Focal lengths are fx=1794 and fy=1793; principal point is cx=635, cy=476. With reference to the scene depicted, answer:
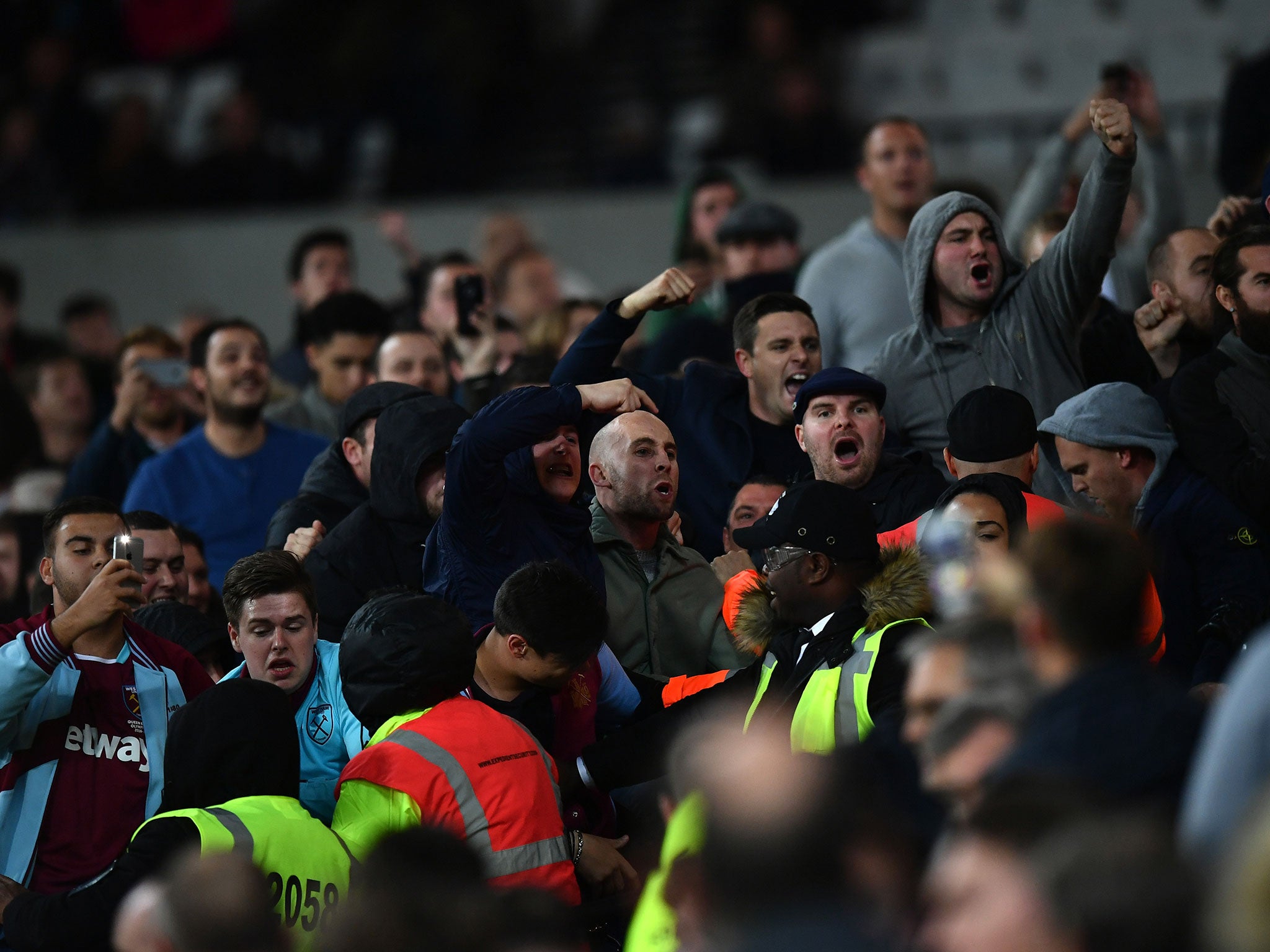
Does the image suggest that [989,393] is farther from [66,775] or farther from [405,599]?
[66,775]

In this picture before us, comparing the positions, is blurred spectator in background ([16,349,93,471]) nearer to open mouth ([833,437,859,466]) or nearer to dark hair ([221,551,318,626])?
dark hair ([221,551,318,626])

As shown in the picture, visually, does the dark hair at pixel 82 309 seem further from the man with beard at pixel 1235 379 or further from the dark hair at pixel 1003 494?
the dark hair at pixel 1003 494

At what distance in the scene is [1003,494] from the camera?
4.39 metres

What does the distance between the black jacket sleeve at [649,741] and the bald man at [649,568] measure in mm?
683

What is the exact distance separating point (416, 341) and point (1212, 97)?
6.35m

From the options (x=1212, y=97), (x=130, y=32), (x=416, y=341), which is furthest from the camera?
(x=130, y=32)

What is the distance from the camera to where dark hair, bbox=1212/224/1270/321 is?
5266mm

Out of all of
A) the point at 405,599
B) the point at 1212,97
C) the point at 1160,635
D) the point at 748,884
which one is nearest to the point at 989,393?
the point at 1160,635

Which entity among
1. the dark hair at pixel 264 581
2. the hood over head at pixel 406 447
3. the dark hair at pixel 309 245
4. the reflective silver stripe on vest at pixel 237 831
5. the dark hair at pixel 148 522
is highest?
the dark hair at pixel 309 245

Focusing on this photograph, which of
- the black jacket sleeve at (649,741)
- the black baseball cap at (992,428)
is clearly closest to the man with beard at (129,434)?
the black jacket sleeve at (649,741)

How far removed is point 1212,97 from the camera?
1080cm

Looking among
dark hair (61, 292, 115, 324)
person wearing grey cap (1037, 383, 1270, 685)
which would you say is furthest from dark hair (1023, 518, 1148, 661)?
dark hair (61, 292, 115, 324)

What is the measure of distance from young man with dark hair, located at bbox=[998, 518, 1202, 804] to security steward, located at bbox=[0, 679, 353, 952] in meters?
1.56

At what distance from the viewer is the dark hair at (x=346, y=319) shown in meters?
7.18
